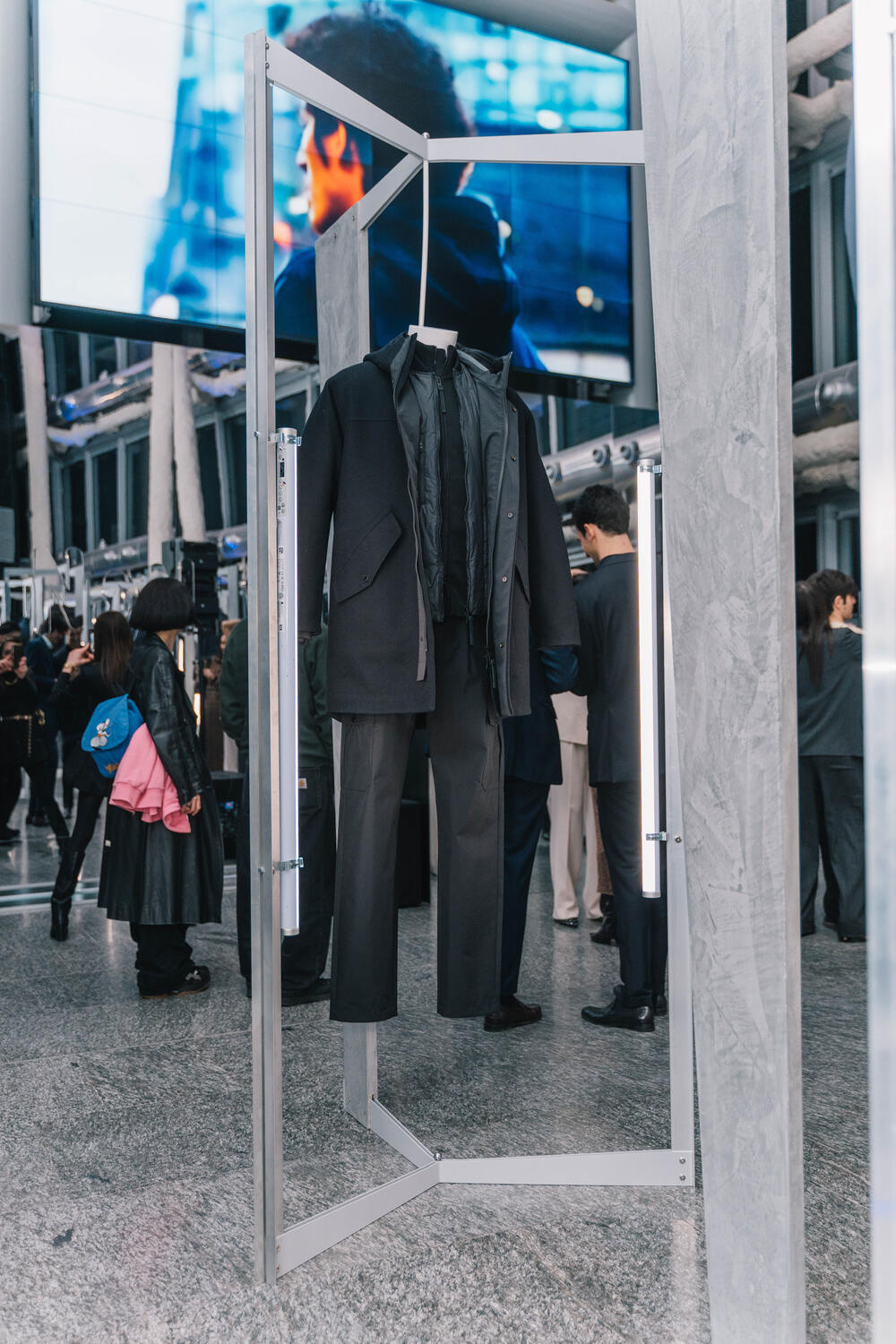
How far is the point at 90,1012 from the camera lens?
3482 millimetres

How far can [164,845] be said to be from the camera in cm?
363

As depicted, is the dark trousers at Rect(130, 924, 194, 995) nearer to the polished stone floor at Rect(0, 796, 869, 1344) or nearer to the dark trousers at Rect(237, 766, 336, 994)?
the polished stone floor at Rect(0, 796, 869, 1344)

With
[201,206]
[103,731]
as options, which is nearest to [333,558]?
[103,731]

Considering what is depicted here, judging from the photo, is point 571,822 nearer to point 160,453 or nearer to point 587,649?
point 587,649

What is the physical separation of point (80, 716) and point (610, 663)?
11.3 ft

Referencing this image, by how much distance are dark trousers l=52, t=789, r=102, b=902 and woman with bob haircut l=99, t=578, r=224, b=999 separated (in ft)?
2.21

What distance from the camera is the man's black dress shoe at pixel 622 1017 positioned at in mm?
3215

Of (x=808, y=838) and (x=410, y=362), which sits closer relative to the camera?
(x=410, y=362)

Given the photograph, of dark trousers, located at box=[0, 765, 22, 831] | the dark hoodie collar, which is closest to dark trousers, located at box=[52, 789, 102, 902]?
dark trousers, located at box=[0, 765, 22, 831]

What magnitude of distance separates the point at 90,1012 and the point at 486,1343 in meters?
2.12

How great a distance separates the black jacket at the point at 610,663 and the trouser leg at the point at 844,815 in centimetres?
161

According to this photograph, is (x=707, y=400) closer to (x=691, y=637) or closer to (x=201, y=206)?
(x=691, y=637)

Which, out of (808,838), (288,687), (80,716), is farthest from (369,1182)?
(80,716)

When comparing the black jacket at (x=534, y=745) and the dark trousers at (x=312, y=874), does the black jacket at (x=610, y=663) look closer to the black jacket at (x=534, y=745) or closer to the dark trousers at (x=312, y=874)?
the black jacket at (x=534, y=745)
